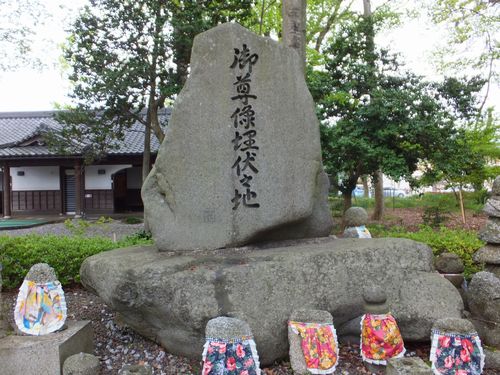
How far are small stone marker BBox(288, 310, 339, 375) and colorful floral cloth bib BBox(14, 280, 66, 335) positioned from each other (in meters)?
2.22

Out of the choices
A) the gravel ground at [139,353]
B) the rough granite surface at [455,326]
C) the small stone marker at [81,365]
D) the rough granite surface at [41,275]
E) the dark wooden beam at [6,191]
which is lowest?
the gravel ground at [139,353]

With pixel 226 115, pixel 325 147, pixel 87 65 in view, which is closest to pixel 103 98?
pixel 87 65

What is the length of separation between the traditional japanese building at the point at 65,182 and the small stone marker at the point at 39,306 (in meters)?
14.5

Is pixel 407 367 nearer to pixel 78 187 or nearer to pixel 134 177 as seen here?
pixel 78 187

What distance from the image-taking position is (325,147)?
10609mm

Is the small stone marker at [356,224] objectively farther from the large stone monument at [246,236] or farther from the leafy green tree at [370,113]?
the leafy green tree at [370,113]

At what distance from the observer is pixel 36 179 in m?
19.5

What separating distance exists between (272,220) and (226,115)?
1280 millimetres

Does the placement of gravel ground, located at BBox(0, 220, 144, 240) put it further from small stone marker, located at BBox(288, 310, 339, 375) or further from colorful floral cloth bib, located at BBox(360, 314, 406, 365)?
colorful floral cloth bib, located at BBox(360, 314, 406, 365)

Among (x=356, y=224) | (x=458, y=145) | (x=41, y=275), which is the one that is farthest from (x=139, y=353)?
(x=458, y=145)

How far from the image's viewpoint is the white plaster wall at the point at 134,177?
20.3m

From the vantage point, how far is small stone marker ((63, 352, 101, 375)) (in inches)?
132

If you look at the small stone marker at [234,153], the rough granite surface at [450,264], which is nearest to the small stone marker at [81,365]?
the small stone marker at [234,153]

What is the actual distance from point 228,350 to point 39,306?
76.7 inches
